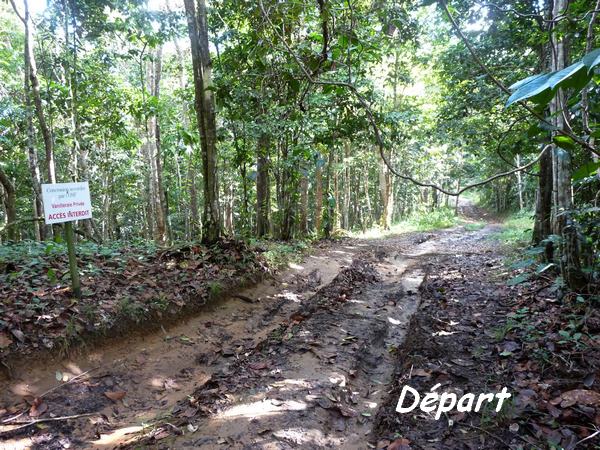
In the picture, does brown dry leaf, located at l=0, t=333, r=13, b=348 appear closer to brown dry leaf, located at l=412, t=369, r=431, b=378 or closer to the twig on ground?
the twig on ground

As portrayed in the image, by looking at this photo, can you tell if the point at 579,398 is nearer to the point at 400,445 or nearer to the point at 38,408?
the point at 400,445

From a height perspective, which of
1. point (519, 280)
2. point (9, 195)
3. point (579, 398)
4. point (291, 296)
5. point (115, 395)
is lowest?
point (115, 395)

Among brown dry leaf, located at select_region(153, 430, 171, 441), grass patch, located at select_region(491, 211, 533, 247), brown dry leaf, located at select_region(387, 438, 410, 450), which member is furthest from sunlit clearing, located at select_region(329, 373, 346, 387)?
grass patch, located at select_region(491, 211, 533, 247)

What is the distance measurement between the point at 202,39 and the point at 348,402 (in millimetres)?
7172

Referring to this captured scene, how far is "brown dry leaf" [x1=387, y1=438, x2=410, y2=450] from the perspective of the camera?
2.95 metres

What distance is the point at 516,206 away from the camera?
112 ft

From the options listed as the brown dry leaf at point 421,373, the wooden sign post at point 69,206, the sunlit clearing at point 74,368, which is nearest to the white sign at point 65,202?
the wooden sign post at point 69,206

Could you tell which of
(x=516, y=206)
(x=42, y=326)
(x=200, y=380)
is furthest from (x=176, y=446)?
(x=516, y=206)

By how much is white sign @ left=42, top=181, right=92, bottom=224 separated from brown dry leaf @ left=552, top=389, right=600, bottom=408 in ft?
18.2

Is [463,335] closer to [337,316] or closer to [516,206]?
[337,316]

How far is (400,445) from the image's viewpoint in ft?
9.76

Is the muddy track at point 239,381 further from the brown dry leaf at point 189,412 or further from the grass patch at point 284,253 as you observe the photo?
the grass patch at point 284,253

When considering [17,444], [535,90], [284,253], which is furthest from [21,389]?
[284,253]

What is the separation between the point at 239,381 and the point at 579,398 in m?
3.09
